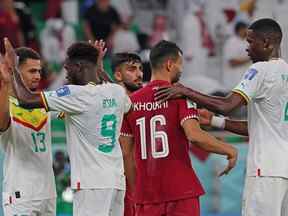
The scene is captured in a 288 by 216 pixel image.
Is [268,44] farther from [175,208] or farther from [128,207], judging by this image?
[128,207]

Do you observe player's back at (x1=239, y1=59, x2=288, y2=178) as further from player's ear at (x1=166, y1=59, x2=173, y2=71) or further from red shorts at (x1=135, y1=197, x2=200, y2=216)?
player's ear at (x1=166, y1=59, x2=173, y2=71)

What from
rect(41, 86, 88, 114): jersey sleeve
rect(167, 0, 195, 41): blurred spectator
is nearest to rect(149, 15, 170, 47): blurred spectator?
rect(167, 0, 195, 41): blurred spectator

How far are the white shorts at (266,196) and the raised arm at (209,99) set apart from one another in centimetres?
68

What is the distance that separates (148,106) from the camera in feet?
30.8

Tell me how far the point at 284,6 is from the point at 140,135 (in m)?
9.10

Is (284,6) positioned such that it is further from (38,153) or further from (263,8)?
(38,153)

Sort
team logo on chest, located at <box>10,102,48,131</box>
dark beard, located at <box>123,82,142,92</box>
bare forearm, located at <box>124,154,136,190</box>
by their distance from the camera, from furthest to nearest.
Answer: dark beard, located at <box>123,82,142,92</box> < bare forearm, located at <box>124,154,136,190</box> < team logo on chest, located at <box>10,102,48,131</box>

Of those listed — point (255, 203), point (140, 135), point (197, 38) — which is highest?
point (197, 38)

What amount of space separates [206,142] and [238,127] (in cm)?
99

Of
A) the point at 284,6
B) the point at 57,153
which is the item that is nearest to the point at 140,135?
the point at 57,153

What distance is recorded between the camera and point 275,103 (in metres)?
9.27

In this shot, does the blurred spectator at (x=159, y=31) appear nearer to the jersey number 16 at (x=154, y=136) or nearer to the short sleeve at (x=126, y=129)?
the short sleeve at (x=126, y=129)

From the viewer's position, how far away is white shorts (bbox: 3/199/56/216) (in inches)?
378

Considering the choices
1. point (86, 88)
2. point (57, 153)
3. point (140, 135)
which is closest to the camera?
point (86, 88)
